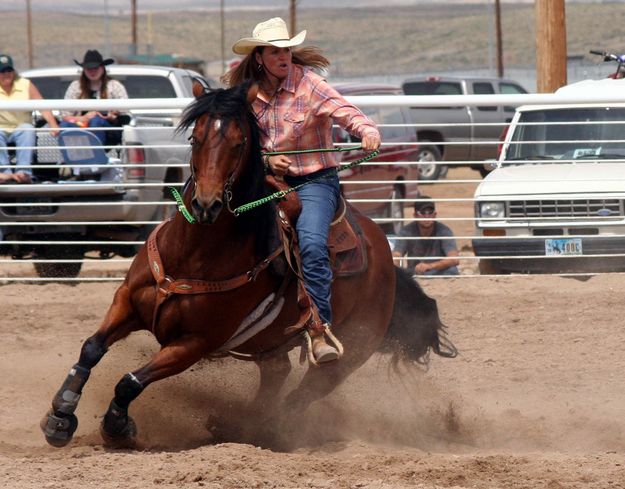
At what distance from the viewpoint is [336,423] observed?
21.3 ft

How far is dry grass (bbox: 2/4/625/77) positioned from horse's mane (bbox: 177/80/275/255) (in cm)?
6797

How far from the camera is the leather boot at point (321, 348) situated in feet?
18.5

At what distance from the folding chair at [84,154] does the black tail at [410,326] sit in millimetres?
4055

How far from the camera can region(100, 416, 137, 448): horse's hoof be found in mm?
5445

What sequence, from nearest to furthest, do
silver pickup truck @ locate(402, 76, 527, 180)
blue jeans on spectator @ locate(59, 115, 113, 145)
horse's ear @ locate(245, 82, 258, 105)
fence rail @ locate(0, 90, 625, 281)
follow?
horse's ear @ locate(245, 82, 258, 105), fence rail @ locate(0, 90, 625, 281), blue jeans on spectator @ locate(59, 115, 113, 145), silver pickup truck @ locate(402, 76, 527, 180)

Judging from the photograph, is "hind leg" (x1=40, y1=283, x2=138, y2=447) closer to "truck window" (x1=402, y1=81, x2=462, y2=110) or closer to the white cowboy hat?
the white cowboy hat

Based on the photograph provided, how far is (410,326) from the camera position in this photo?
6879 millimetres

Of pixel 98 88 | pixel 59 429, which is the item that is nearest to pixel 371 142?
pixel 59 429

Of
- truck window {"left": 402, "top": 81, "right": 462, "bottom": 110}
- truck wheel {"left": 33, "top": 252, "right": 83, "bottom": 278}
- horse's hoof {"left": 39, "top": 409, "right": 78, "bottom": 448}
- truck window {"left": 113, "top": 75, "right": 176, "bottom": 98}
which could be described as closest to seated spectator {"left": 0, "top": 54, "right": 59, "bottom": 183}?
truck wheel {"left": 33, "top": 252, "right": 83, "bottom": 278}

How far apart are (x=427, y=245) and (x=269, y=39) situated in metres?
4.71

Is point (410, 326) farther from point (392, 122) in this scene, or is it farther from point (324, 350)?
point (392, 122)

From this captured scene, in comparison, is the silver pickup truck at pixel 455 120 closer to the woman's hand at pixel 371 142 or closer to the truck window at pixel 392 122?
the truck window at pixel 392 122

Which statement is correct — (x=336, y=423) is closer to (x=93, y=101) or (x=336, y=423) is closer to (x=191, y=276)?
(x=191, y=276)

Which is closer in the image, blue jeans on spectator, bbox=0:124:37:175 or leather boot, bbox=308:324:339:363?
leather boot, bbox=308:324:339:363
